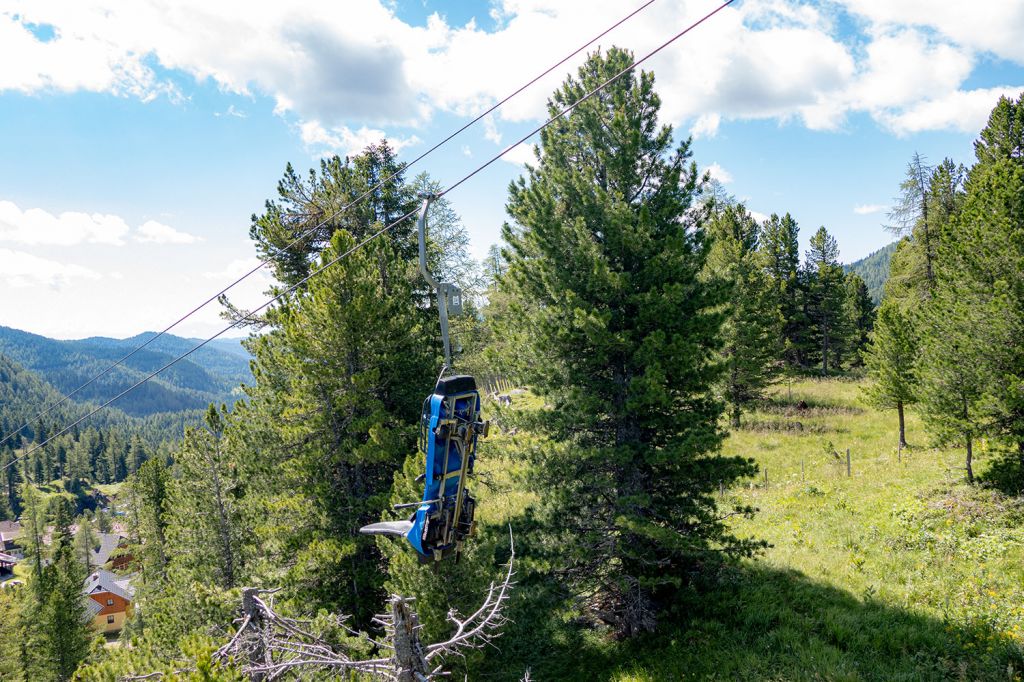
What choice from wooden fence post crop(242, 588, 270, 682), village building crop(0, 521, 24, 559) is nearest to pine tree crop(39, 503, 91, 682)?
Answer: wooden fence post crop(242, 588, 270, 682)

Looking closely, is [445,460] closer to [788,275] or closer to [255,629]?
[255,629]

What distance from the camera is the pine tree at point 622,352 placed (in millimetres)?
12117

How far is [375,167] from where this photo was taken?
973 inches

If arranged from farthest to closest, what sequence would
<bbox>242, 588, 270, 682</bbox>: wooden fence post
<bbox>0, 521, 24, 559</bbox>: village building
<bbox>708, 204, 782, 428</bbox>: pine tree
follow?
<bbox>0, 521, 24, 559</bbox>: village building, <bbox>708, 204, 782, 428</bbox>: pine tree, <bbox>242, 588, 270, 682</bbox>: wooden fence post

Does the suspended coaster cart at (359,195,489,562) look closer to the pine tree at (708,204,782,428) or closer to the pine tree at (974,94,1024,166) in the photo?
the pine tree at (708,204,782,428)

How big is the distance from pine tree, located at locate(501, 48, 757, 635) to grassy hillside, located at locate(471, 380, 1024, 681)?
127 cm

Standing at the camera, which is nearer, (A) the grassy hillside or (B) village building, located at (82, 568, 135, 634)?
(A) the grassy hillside

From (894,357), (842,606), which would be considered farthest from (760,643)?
(894,357)

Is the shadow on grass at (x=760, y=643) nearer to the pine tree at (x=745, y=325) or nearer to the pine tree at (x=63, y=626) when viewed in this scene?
the pine tree at (x=745, y=325)

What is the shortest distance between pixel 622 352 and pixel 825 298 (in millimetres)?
49020

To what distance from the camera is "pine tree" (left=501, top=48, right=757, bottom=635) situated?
39.8 ft

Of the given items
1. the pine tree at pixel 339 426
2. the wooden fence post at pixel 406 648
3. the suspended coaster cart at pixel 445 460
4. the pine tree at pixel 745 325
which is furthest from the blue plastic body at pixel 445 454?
the pine tree at pixel 745 325

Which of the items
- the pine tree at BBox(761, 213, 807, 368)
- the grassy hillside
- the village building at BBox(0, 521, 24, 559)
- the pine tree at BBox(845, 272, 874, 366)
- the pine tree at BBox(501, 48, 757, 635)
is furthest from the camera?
the village building at BBox(0, 521, 24, 559)

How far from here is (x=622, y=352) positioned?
12.7 meters
